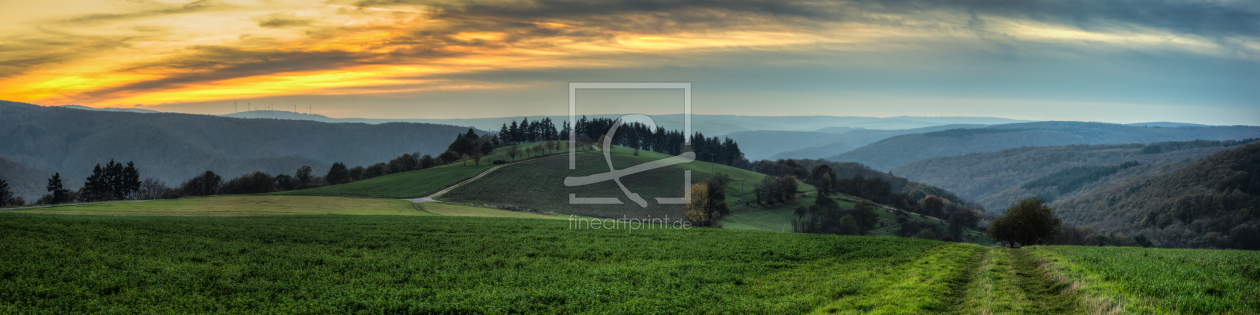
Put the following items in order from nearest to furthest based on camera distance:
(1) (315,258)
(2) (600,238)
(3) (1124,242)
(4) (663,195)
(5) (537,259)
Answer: (1) (315,258)
(5) (537,259)
(2) (600,238)
(4) (663,195)
(3) (1124,242)

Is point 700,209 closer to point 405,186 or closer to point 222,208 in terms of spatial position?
point 222,208

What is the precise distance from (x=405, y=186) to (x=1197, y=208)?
726 ft

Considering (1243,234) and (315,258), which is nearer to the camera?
(315,258)


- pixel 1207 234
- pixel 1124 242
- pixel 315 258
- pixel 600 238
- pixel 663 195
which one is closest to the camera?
pixel 315 258

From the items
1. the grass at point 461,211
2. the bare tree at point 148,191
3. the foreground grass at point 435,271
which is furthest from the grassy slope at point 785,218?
the bare tree at point 148,191

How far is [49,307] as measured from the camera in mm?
14891

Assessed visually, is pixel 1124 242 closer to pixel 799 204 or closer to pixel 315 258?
pixel 799 204

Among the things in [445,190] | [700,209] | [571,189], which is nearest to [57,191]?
[445,190]

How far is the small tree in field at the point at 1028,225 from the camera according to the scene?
45.0 meters

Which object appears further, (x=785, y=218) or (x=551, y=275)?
(x=785, y=218)

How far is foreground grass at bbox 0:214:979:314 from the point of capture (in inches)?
645

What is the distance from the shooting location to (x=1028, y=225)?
45312mm

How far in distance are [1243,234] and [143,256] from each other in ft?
668

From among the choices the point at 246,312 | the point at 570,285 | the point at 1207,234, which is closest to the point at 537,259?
the point at 570,285
